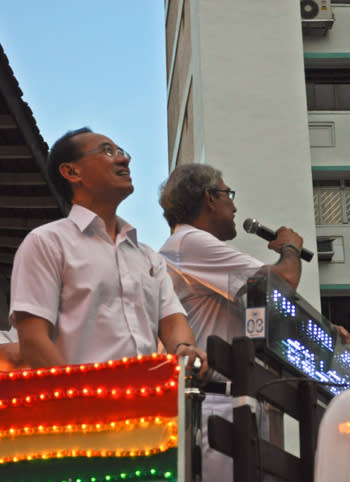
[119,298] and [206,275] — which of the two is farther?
[206,275]

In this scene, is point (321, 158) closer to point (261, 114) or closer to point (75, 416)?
point (261, 114)

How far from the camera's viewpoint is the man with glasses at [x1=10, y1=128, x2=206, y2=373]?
7.62ft

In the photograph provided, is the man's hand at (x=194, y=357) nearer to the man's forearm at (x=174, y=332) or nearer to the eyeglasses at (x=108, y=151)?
the man's forearm at (x=174, y=332)

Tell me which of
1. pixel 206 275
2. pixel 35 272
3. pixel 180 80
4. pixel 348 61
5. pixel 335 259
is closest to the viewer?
pixel 35 272

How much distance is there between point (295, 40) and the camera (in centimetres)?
1243

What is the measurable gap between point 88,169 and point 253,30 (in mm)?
10377

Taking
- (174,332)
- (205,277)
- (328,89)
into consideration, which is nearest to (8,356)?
(205,277)

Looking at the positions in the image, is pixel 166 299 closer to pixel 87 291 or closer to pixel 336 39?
pixel 87 291

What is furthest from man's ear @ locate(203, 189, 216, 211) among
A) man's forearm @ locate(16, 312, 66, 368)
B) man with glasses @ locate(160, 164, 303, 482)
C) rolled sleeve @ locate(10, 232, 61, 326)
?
man's forearm @ locate(16, 312, 66, 368)

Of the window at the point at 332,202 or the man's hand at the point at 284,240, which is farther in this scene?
the window at the point at 332,202

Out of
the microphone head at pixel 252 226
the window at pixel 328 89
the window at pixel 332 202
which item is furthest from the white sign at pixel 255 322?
the window at pixel 328 89

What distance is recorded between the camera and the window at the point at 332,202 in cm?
1221

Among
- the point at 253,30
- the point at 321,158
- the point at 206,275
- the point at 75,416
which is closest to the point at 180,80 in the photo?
the point at 253,30

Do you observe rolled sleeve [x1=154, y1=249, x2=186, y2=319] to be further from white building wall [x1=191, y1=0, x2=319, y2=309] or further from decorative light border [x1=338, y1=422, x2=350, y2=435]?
white building wall [x1=191, y1=0, x2=319, y2=309]
